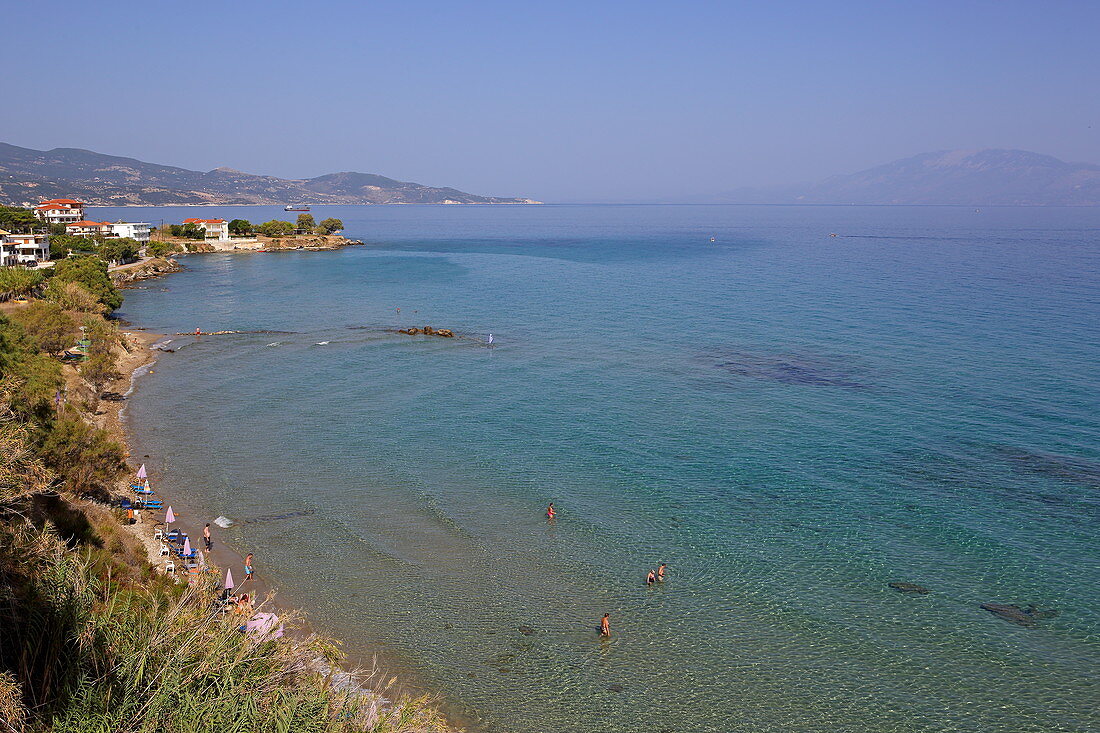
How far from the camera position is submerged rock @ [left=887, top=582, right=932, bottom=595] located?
24.6m

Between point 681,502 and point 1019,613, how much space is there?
12.2m

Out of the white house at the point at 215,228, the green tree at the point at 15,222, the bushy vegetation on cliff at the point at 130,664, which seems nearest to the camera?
the bushy vegetation on cliff at the point at 130,664

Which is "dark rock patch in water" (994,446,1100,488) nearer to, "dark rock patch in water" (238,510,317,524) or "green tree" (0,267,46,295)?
"dark rock patch in water" (238,510,317,524)

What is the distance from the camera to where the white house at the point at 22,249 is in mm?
88625

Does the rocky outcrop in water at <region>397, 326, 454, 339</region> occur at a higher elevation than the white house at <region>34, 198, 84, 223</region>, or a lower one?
lower

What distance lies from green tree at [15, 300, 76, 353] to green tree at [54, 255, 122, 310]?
16.9 m

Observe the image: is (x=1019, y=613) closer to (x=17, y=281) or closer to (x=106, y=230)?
(x=17, y=281)

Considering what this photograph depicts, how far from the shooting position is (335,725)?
11.3 metres

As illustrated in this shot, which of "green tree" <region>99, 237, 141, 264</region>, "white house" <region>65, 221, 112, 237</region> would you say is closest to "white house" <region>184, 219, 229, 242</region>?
"white house" <region>65, 221, 112, 237</region>

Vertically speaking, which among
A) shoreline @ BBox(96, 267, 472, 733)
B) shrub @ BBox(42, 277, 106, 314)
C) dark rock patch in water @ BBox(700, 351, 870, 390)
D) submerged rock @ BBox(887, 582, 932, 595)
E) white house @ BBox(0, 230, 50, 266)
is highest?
white house @ BBox(0, 230, 50, 266)

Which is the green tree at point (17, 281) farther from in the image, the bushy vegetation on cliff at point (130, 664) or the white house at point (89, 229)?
the white house at point (89, 229)

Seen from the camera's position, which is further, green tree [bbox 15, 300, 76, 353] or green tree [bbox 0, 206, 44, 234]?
green tree [bbox 0, 206, 44, 234]

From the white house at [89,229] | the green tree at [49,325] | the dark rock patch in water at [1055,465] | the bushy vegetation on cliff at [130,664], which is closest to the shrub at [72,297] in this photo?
the green tree at [49,325]

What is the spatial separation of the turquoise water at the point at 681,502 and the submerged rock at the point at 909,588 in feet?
0.89
